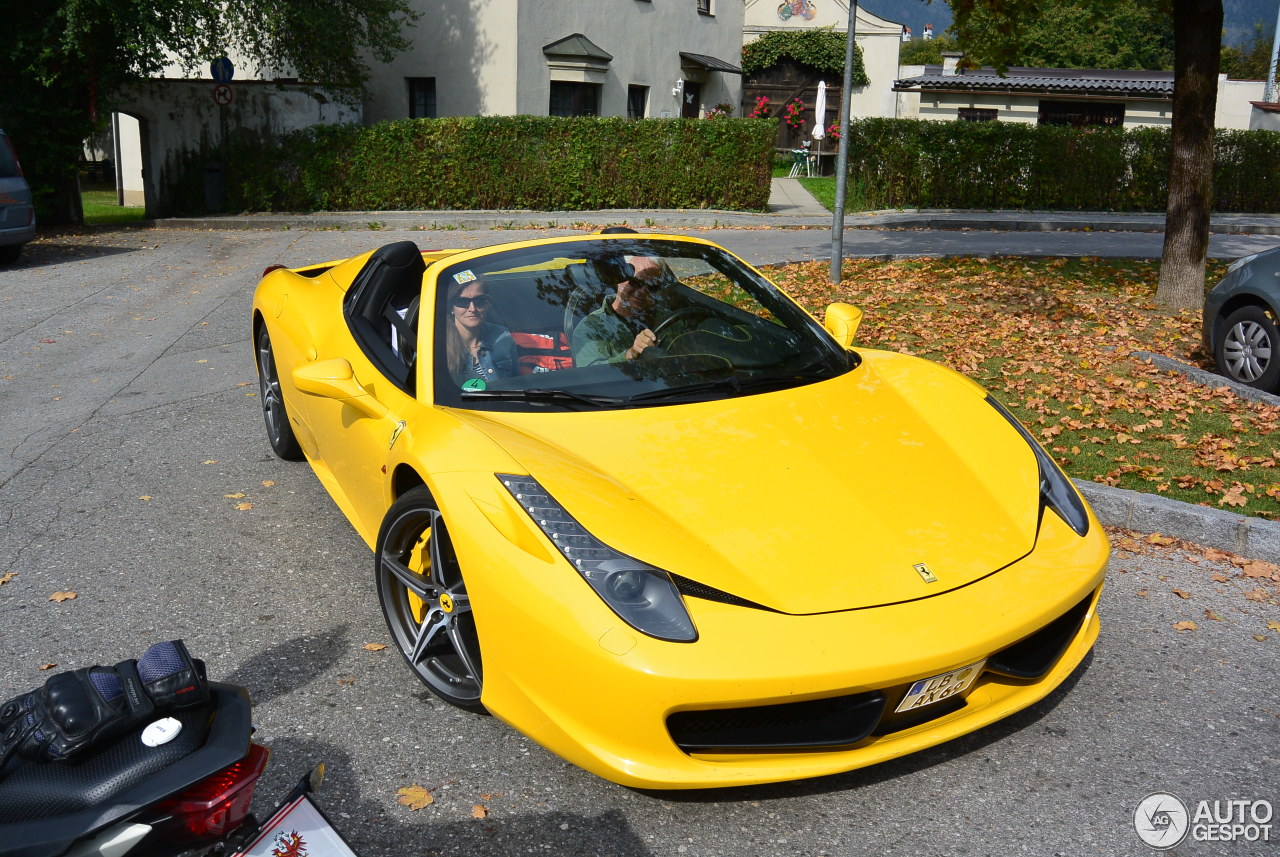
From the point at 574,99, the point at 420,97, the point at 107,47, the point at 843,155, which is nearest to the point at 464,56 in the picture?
the point at 420,97

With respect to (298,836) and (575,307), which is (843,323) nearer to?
(575,307)

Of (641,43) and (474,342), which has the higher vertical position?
(641,43)

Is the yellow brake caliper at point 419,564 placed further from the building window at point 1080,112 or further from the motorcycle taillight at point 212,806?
the building window at point 1080,112

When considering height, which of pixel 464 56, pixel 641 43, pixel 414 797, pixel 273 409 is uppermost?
pixel 641 43

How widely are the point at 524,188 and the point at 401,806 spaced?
18.7 metres

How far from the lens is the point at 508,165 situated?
20.5 m

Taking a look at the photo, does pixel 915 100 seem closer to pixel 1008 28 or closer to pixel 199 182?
pixel 199 182

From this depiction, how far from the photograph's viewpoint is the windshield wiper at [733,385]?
12.5 feet

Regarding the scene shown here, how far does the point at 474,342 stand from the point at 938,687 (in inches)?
79.4

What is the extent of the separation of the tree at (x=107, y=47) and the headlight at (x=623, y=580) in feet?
57.5

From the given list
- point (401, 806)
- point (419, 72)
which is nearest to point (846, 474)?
point (401, 806)

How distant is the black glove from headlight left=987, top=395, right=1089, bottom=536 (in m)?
2.55

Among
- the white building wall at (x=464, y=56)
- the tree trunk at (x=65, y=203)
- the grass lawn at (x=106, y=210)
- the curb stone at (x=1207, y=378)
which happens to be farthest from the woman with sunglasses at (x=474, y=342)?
the white building wall at (x=464, y=56)

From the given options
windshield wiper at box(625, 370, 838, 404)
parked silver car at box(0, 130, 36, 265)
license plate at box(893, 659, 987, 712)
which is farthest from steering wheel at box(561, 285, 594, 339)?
parked silver car at box(0, 130, 36, 265)
